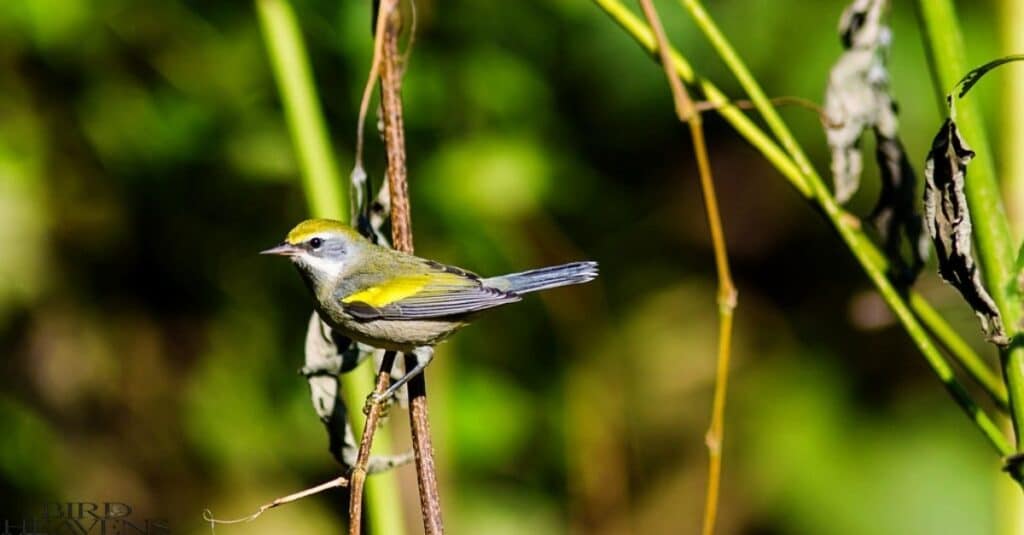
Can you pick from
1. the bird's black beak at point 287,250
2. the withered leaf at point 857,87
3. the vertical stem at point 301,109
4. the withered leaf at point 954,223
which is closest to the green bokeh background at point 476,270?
the bird's black beak at point 287,250

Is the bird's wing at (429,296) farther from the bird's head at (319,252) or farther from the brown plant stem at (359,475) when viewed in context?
the brown plant stem at (359,475)

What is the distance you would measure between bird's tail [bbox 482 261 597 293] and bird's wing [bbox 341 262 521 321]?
0.05 metres

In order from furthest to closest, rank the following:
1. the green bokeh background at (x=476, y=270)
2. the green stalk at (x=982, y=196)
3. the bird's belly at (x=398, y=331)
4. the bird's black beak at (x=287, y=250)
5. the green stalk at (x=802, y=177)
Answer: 1. the green bokeh background at (x=476, y=270)
2. the bird's black beak at (x=287, y=250)
3. the bird's belly at (x=398, y=331)
4. the green stalk at (x=802, y=177)
5. the green stalk at (x=982, y=196)

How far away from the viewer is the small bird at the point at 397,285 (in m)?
2.54

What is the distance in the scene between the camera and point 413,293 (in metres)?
2.79

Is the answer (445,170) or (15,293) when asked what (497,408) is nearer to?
(445,170)

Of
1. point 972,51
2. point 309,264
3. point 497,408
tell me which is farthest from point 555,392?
point 972,51

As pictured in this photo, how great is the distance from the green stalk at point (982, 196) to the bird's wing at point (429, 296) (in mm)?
1117

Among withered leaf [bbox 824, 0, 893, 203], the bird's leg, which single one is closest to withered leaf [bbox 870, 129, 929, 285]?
withered leaf [bbox 824, 0, 893, 203]

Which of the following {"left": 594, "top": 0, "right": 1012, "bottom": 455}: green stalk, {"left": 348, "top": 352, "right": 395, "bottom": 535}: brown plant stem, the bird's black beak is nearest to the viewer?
{"left": 348, "top": 352, "right": 395, "bottom": 535}: brown plant stem

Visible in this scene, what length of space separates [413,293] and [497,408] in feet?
2.96

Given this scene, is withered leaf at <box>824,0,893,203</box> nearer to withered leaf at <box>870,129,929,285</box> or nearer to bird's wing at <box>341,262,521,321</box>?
withered leaf at <box>870,129,929,285</box>

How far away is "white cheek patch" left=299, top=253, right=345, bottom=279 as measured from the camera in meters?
2.81

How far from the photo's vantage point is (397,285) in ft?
9.29
